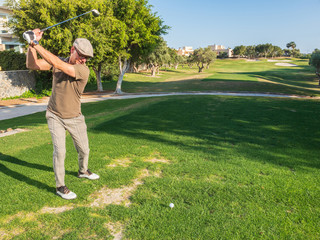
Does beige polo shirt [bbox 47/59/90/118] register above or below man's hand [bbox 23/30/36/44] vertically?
below

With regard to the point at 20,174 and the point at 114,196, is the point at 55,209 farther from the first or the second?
the point at 20,174

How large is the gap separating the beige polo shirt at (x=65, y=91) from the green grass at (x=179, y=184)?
1393 mm

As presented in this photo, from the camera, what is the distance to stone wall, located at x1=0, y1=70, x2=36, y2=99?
2095 cm

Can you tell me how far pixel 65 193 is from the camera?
12.9 ft

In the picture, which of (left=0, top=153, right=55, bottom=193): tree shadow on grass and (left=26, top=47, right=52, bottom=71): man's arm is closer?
(left=26, top=47, right=52, bottom=71): man's arm

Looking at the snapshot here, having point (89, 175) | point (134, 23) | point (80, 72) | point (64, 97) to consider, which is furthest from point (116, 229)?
point (134, 23)

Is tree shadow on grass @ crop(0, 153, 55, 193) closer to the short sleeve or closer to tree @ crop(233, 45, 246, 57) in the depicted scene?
the short sleeve

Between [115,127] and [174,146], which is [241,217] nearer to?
[174,146]

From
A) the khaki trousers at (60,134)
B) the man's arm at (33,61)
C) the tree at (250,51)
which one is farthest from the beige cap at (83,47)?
the tree at (250,51)

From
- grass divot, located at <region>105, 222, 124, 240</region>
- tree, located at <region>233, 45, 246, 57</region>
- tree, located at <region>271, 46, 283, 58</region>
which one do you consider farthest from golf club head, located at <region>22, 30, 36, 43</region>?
tree, located at <region>271, 46, 283, 58</region>

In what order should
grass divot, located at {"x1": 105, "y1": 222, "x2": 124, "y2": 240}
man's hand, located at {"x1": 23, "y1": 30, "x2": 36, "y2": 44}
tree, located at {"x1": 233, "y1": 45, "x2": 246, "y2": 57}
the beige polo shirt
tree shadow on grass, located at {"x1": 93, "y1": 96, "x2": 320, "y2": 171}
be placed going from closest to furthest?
grass divot, located at {"x1": 105, "y1": 222, "x2": 124, "y2": 240}, man's hand, located at {"x1": 23, "y1": 30, "x2": 36, "y2": 44}, the beige polo shirt, tree shadow on grass, located at {"x1": 93, "y1": 96, "x2": 320, "y2": 171}, tree, located at {"x1": 233, "y1": 45, "x2": 246, "y2": 57}

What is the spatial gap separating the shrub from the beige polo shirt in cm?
2367

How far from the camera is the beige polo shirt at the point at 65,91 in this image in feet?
12.4

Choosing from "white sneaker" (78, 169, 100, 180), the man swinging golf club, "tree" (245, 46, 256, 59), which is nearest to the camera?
the man swinging golf club
